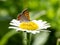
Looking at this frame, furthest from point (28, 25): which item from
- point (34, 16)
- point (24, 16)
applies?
point (34, 16)

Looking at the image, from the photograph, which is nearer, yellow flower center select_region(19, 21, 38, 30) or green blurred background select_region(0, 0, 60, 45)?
yellow flower center select_region(19, 21, 38, 30)

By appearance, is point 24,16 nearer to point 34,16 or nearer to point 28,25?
point 28,25

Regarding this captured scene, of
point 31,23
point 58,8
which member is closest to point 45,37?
point 58,8

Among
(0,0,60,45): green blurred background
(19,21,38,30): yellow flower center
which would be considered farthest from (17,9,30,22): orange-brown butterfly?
(0,0,60,45): green blurred background

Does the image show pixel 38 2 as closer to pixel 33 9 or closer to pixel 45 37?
pixel 33 9

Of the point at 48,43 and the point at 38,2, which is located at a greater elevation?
the point at 38,2

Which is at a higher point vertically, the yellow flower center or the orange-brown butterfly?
the orange-brown butterfly

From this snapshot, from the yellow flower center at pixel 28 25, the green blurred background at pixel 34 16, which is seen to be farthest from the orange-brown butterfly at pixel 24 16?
the green blurred background at pixel 34 16

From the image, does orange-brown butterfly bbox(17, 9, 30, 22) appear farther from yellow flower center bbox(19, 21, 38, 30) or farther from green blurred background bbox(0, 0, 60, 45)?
green blurred background bbox(0, 0, 60, 45)
